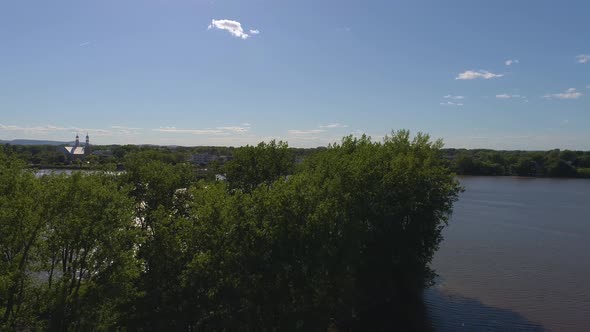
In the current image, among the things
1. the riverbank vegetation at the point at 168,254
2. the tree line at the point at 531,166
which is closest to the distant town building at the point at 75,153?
the riverbank vegetation at the point at 168,254

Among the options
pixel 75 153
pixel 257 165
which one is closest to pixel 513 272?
pixel 257 165

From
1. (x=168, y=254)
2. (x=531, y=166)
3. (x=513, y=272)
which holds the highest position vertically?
(x=531, y=166)

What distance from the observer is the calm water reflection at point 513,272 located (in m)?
24.4

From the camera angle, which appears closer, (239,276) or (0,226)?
(0,226)

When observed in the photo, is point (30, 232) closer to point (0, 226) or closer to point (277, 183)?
point (0, 226)

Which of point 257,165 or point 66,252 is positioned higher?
point 257,165

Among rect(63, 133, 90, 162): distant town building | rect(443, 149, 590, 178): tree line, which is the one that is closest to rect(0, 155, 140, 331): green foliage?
rect(63, 133, 90, 162): distant town building

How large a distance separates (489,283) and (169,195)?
72.0ft

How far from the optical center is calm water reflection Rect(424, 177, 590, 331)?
2439cm

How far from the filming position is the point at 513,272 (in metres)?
32.1

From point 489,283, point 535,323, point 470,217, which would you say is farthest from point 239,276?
point 470,217

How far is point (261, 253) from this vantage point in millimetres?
14516

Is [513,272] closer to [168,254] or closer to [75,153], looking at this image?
[168,254]

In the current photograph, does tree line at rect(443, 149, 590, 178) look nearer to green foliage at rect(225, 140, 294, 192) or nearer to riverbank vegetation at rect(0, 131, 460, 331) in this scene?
green foliage at rect(225, 140, 294, 192)
